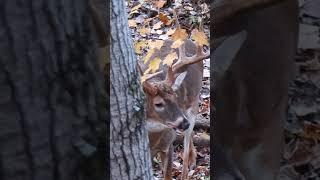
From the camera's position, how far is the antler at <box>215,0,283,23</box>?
0.53 meters

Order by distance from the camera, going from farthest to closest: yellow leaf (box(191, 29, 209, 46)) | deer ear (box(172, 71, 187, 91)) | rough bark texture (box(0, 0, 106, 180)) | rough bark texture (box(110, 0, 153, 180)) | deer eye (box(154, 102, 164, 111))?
deer ear (box(172, 71, 187, 91)), deer eye (box(154, 102, 164, 111)), yellow leaf (box(191, 29, 209, 46)), rough bark texture (box(110, 0, 153, 180)), rough bark texture (box(0, 0, 106, 180))

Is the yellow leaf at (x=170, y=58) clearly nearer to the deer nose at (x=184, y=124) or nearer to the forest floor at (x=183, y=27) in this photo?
the forest floor at (x=183, y=27)

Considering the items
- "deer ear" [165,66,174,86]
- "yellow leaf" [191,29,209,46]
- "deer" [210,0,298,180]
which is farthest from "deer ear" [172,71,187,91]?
"deer" [210,0,298,180]

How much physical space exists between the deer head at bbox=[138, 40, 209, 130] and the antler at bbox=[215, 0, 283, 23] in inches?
136

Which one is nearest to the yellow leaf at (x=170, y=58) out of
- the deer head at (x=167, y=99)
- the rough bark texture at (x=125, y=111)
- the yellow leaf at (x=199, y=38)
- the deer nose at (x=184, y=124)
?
the deer head at (x=167, y=99)

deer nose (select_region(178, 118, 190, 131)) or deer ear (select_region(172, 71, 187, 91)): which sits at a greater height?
deer ear (select_region(172, 71, 187, 91))

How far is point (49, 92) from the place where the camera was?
499 millimetres

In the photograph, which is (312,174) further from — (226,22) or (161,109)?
(161,109)

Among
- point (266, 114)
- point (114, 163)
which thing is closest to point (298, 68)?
A: point (266, 114)

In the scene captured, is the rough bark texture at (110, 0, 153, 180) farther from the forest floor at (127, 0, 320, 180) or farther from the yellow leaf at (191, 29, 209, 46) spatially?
the forest floor at (127, 0, 320, 180)

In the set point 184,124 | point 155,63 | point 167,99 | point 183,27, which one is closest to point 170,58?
point 155,63

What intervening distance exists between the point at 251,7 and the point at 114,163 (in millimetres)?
2035

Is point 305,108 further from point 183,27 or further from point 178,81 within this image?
point 183,27

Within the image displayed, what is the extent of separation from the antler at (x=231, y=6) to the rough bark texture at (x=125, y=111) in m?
1.65
